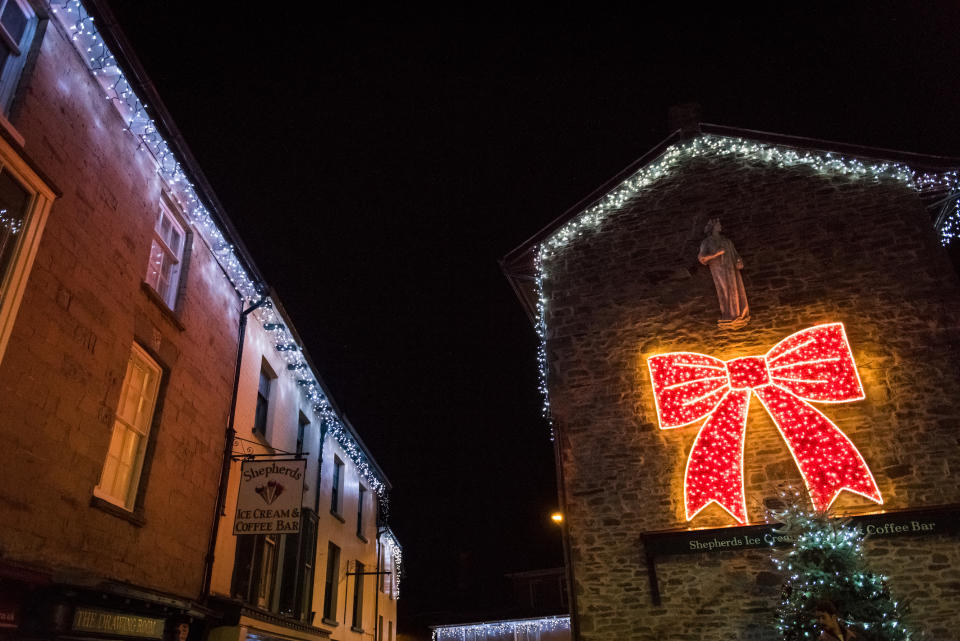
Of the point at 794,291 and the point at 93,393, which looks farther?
the point at 794,291

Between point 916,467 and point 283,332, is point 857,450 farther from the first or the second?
point 283,332

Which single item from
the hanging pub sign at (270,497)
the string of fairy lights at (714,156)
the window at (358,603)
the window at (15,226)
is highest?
the string of fairy lights at (714,156)

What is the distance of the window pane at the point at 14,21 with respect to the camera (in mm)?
6484

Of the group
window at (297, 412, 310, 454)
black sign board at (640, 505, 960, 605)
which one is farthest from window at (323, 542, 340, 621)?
black sign board at (640, 505, 960, 605)

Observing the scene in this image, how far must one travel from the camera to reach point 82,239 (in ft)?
23.7

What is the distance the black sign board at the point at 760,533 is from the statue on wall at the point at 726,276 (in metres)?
3.30

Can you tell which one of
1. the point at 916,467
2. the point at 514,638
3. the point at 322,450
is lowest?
the point at 514,638

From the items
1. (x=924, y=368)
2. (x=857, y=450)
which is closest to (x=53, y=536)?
(x=857, y=450)

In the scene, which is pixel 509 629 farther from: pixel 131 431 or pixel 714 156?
pixel 131 431

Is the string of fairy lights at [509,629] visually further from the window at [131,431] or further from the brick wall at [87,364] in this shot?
the window at [131,431]

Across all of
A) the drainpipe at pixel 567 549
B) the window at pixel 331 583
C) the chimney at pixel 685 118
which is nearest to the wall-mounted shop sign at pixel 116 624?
the drainpipe at pixel 567 549

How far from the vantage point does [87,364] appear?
282 inches

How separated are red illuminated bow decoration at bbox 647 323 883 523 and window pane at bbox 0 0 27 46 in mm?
9370

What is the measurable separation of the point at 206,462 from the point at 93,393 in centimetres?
323
